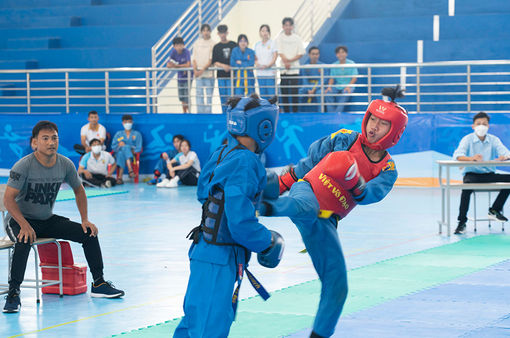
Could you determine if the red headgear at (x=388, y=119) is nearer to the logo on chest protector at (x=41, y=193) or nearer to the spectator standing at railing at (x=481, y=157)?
the logo on chest protector at (x=41, y=193)

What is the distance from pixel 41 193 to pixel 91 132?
11.5 meters

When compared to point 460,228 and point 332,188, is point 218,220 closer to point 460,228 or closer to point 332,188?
point 332,188

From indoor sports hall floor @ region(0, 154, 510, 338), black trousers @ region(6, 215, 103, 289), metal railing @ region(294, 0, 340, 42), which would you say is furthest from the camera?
metal railing @ region(294, 0, 340, 42)

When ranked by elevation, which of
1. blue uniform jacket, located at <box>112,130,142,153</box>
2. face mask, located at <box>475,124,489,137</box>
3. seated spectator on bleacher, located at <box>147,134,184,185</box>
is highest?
face mask, located at <box>475,124,489,137</box>

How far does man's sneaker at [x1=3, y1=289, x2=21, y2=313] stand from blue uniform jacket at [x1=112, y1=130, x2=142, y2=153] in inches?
471

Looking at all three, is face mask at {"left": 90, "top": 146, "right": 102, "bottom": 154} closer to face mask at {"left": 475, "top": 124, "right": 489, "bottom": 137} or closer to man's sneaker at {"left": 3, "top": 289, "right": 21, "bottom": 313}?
face mask at {"left": 475, "top": 124, "right": 489, "bottom": 137}

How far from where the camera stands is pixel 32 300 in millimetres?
7246

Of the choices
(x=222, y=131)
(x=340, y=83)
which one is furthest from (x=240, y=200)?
(x=222, y=131)

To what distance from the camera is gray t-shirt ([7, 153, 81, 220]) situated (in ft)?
23.7

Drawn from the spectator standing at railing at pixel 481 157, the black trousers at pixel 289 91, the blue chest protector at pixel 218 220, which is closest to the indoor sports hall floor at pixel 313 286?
the spectator standing at railing at pixel 481 157

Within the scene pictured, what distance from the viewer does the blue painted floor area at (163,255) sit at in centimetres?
645

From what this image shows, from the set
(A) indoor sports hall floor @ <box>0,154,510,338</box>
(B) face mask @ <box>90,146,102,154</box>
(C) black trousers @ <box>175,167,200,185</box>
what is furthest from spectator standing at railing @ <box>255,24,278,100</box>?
(A) indoor sports hall floor @ <box>0,154,510,338</box>

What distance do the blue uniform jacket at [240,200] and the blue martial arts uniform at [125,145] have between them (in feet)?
47.7

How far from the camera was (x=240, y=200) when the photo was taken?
13.4 feet
